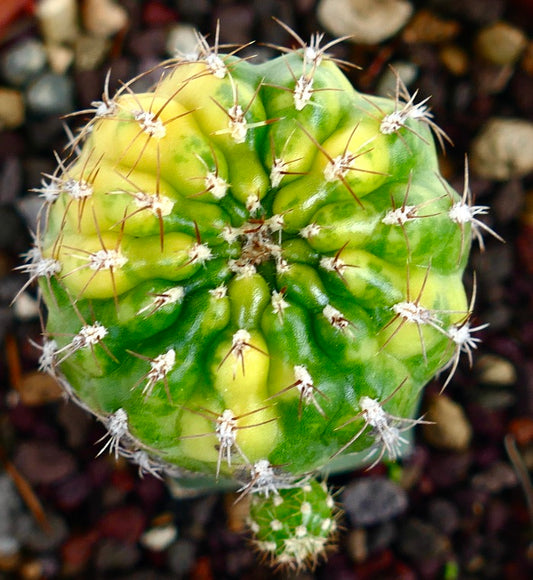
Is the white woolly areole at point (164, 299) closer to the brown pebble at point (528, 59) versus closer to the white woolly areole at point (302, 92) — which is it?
the white woolly areole at point (302, 92)

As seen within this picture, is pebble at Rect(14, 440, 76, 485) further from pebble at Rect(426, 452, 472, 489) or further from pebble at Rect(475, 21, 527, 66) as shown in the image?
pebble at Rect(475, 21, 527, 66)

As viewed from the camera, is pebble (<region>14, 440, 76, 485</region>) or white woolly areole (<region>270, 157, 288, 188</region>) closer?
white woolly areole (<region>270, 157, 288, 188</region>)

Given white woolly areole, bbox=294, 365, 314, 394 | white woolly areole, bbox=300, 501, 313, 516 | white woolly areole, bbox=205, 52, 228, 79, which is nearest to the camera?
white woolly areole, bbox=294, 365, 314, 394

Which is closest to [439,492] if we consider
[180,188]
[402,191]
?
[402,191]

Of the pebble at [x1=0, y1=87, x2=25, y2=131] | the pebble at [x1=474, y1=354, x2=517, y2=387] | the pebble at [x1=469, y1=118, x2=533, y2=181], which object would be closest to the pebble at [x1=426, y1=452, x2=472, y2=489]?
the pebble at [x1=474, y1=354, x2=517, y2=387]

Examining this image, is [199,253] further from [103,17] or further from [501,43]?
[501,43]

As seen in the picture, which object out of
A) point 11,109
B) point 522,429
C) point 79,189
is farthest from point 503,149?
point 11,109

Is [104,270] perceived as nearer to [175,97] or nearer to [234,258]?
[234,258]
